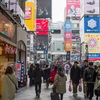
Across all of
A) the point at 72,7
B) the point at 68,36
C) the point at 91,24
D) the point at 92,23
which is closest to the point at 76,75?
the point at 91,24

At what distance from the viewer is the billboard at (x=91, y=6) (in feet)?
220

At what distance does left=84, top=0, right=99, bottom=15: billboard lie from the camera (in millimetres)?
67062

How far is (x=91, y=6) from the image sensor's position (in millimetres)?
67625

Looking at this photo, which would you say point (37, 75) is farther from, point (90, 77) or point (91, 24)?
point (91, 24)

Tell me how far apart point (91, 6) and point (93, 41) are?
32.7 feet

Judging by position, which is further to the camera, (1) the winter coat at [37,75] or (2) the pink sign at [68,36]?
(2) the pink sign at [68,36]

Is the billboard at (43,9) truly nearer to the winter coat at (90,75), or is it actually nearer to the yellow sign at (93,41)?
the yellow sign at (93,41)

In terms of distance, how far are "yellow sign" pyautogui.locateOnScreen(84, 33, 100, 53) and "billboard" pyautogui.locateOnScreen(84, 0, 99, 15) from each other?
6518mm

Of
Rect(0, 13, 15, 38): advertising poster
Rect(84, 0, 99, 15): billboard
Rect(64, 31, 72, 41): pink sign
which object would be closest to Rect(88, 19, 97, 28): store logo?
Rect(84, 0, 99, 15): billboard

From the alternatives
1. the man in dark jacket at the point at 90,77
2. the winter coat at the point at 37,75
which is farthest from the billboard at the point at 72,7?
the man in dark jacket at the point at 90,77

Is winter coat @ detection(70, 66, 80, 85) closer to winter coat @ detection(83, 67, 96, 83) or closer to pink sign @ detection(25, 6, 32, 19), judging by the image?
winter coat @ detection(83, 67, 96, 83)

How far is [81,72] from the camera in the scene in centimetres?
1133

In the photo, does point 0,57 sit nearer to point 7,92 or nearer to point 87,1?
point 7,92

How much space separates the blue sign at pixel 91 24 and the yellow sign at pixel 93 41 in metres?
1.19
